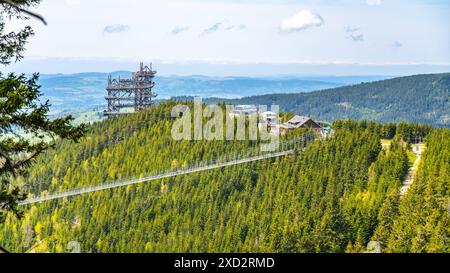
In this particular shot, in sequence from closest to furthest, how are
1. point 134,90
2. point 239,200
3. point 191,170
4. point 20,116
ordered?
1. point 20,116
2. point 239,200
3. point 191,170
4. point 134,90

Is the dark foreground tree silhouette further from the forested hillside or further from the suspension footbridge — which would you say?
the suspension footbridge

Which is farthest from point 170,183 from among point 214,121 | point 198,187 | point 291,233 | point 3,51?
point 3,51

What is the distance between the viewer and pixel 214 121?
9925cm

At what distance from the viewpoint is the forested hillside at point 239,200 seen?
58875 mm

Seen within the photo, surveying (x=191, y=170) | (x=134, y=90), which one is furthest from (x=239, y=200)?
(x=134, y=90)

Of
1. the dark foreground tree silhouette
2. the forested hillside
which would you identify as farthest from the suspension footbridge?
the dark foreground tree silhouette

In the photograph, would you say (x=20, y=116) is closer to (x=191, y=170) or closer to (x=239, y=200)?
(x=239, y=200)

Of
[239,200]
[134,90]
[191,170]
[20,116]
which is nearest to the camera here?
[20,116]

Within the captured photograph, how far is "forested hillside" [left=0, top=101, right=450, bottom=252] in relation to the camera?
5888 centimetres

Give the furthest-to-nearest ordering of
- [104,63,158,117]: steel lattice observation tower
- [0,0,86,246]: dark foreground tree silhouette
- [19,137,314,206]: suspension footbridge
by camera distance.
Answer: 1. [104,63,158,117]: steel lattice observation tower
2. [19,137,314,206]: suspension footbridge
3. [0,0,86,246]: dark foreground tree silhouette

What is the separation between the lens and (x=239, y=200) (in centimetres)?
7894
